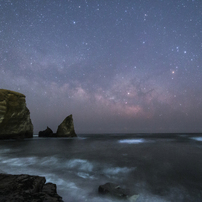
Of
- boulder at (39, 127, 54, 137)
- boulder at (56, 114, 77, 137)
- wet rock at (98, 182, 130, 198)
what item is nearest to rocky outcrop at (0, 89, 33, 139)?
boulder at (56, 114, 77, 137)

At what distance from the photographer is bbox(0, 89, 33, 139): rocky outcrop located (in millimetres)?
36631

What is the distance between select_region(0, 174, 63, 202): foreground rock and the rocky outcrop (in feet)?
123

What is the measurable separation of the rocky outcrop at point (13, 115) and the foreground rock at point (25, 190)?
37.6 m

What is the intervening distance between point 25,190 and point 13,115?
43597 mm

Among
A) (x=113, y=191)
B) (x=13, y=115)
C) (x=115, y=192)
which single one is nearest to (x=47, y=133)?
(x=13, y=115)

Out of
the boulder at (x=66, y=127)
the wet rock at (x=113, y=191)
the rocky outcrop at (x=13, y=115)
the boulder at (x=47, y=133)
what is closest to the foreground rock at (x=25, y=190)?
the wet rock at (x=113, y=191)

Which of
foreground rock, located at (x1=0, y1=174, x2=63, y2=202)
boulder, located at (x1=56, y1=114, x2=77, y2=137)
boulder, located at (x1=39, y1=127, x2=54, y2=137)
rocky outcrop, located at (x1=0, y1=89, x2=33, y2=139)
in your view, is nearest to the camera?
foreground rock, located at (x1=0, y1=174, x2=63, y2=202)

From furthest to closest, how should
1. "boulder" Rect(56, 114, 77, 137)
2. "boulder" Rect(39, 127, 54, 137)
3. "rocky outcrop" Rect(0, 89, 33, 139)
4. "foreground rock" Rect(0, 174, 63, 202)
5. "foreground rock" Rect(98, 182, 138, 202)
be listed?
"boulder" Rect(39, 127, 54, 137) < "boulder" Rect(56, 114, 77, 137) < "rocky outcrop" Rect(0, 89, 33, 139) < "foreground rock" Rect(98, 182, 138, 202) < "foreground rock" Rect(0, 174, 63, 202)

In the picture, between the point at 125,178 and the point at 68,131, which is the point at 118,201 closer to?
the point at 125,178

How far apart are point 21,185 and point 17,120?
147 ft

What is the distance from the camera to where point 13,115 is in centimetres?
3919

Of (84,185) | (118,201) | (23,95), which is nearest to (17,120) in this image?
(23,95)

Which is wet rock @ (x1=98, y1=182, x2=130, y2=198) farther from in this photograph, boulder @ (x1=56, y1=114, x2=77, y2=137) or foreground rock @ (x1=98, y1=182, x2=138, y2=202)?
boulder @ (x1=56, y1=114, x2=77, y2=137)

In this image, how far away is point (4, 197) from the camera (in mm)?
3734
